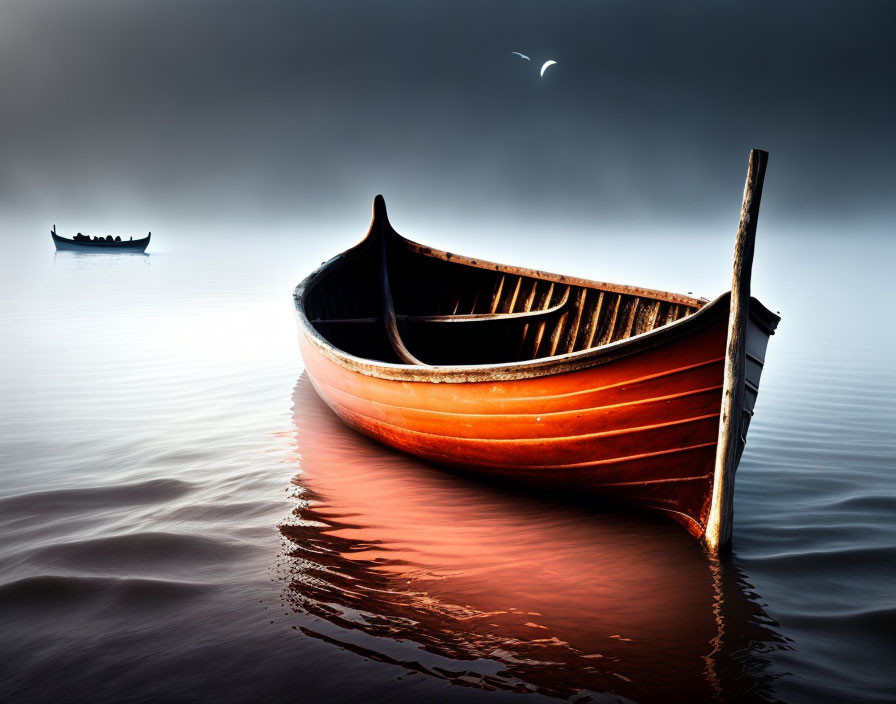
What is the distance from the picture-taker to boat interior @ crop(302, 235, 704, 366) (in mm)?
7020

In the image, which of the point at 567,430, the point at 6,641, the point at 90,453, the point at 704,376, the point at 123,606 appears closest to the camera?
the point at 6,641

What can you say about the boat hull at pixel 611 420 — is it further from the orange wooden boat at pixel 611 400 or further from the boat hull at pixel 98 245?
the boat hull at pixel 98 245

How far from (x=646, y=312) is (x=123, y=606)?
5330 mm

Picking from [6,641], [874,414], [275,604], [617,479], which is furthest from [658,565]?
[874,414]

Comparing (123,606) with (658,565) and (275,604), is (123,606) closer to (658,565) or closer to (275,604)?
(275,604)

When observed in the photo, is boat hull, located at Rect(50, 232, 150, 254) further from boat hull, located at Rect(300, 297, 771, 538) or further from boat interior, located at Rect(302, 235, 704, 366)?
boat hull, located at Rect(300, 297, 771, 538)

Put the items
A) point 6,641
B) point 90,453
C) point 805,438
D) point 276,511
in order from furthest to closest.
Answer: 1. point 805,438
2. point 90,453
3. point 276,511
4. point 6,641

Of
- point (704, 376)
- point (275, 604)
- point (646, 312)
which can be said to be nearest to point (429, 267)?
point (646, 312)

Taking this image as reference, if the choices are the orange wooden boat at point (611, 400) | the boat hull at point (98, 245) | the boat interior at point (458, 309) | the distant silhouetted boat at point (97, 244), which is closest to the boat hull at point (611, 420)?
the orange wooden boat at point (611, 400)

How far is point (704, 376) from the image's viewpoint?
389 cm

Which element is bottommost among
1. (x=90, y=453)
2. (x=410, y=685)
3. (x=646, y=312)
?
(x=410, y=685)

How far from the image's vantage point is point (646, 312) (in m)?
6.57

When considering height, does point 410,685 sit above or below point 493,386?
below

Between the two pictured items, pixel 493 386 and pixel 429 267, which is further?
pixel 429 267
